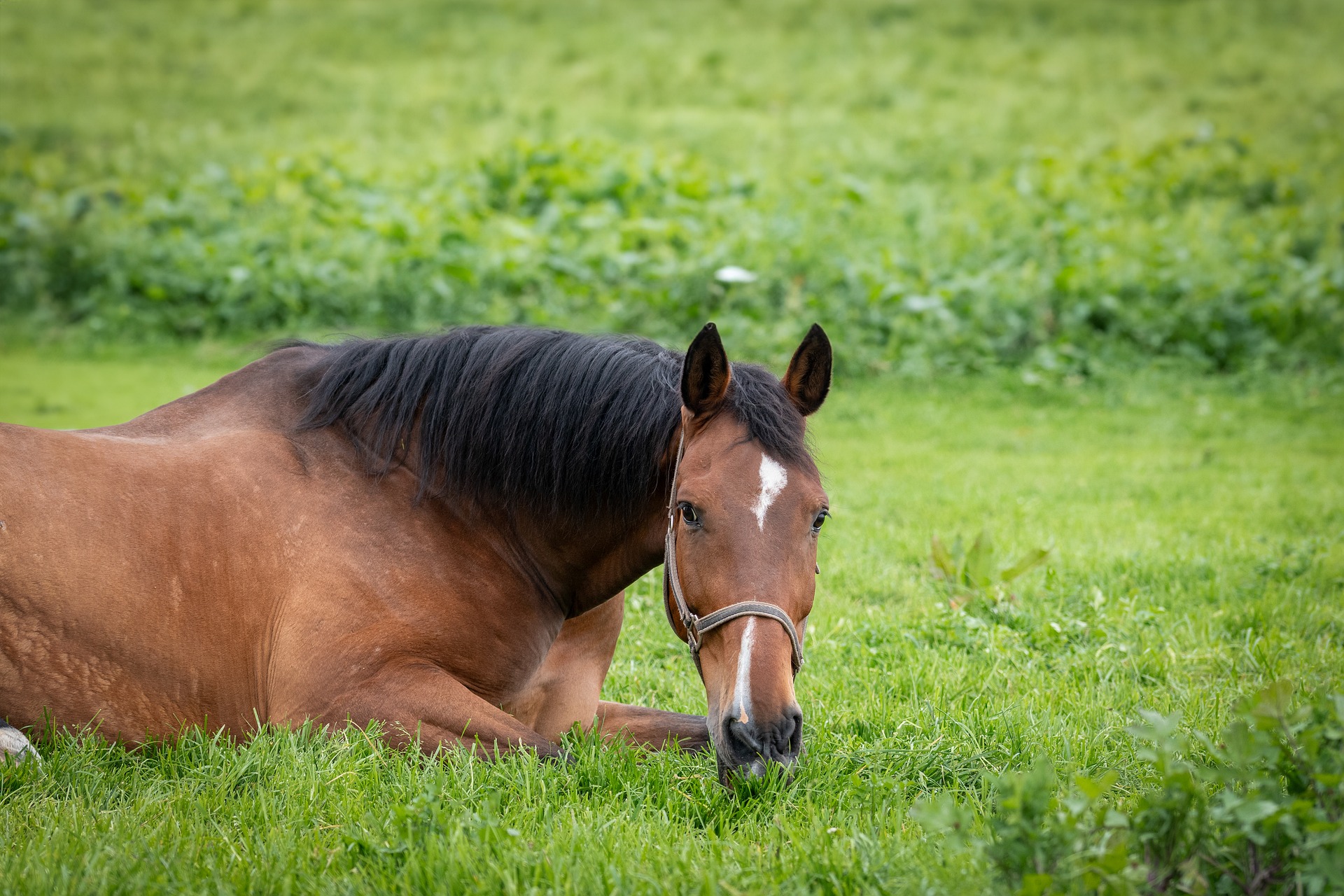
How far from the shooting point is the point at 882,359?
10461 mm

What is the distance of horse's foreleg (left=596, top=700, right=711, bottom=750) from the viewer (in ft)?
11.6

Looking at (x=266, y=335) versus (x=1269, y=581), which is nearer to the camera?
(x=1269, y=581)

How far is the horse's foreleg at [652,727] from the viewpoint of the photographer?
139 inches

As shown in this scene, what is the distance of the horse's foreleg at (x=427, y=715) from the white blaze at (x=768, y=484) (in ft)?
3.33

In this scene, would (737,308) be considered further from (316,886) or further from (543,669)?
(316,886)

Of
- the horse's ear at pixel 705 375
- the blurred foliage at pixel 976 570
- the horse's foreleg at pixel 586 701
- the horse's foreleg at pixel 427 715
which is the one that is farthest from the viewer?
the blurred foliage at pixel 976 570

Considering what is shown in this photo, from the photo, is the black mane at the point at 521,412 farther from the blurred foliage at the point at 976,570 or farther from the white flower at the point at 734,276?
the white flower at the point at 734,276

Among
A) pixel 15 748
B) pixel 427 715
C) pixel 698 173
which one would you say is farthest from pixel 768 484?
pixel 698 173

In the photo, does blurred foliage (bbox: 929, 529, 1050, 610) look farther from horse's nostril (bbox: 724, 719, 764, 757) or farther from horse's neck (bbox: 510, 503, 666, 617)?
horse's nostril (bbox: 724, 719, 764, 757)

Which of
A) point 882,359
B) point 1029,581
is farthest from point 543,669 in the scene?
point 882,359

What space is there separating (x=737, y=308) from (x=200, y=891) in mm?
8822

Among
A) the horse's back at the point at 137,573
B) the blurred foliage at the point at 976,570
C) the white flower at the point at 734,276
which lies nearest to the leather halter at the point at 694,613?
the horse's back at the point at 137,573

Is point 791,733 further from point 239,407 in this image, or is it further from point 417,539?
point 239,407

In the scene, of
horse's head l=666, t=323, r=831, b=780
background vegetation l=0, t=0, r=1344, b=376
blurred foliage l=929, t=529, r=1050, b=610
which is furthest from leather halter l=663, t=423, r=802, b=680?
background vegetation l=0, t=0, r=1344, b=376
